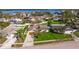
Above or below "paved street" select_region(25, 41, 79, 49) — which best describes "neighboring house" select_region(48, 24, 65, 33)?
above

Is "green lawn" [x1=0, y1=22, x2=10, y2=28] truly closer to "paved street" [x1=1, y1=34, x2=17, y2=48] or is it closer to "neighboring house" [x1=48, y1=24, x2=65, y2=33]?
"paved street" [x1=1, y1=34, x2=17, y2=48]

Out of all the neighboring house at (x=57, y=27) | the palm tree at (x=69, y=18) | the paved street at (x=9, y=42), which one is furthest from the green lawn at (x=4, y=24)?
the palm tree at (x=69, y=18)

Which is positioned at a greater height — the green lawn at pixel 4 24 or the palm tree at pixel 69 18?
the palm tree at pixel 69 18

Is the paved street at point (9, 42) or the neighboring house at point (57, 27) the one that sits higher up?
the neighboring house at point (57, 27)

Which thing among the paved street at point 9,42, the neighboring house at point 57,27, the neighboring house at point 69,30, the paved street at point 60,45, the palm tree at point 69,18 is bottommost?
the paved street at point 60,45

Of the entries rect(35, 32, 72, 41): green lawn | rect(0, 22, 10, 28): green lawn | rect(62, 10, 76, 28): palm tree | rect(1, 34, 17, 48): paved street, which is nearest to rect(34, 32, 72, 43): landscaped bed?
rect(35, 32, 72, 41): green lawn

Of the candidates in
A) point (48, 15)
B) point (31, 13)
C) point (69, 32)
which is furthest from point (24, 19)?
point (69, 32)

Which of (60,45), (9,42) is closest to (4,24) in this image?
(9,42)

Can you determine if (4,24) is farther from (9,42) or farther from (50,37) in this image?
(50,37)

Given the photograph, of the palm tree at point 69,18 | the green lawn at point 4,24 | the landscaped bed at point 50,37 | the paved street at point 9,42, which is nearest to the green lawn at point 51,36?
the landscaped bed at point 50,37

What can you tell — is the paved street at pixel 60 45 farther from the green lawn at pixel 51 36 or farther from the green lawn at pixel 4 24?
the green lawn at pixel 4 24

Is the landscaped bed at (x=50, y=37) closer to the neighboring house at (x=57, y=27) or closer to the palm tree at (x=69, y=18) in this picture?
the neighboring house at (x=57, y=27)
